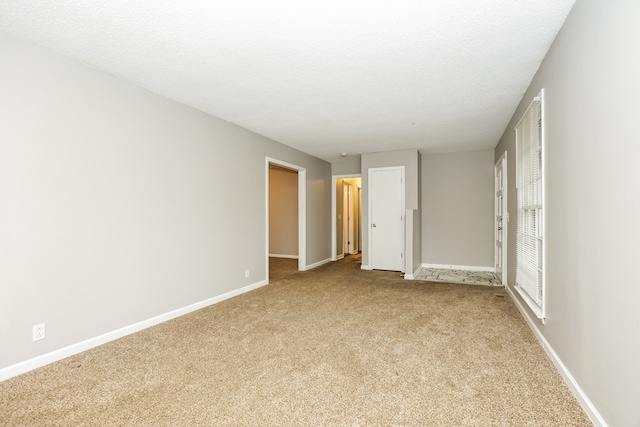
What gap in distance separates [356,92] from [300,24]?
4.32ft

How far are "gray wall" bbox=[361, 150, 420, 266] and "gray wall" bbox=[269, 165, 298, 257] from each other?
7.85 ft

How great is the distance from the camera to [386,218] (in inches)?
253

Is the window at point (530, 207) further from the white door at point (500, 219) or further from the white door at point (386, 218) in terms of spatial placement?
the white door at point (386, 218)

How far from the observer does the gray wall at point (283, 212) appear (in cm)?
846

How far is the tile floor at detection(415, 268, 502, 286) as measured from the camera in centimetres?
545

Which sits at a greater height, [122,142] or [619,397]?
[122,142]

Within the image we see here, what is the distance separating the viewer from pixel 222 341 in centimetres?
289

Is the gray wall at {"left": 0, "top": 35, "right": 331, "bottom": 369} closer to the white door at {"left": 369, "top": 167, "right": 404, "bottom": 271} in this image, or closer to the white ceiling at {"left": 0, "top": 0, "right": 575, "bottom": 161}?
the white ceiling at {"left": 0, "top": 0, "right": 575, "bottom": 161}

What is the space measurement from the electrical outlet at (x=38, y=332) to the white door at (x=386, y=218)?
5.19 meters

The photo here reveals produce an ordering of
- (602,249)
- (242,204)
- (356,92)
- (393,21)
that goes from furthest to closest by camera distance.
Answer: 1. (242,204)
2. (356,92)
3. (393,21)
4. (602,249)

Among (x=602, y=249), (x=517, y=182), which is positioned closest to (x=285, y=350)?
(x=602, y=249)

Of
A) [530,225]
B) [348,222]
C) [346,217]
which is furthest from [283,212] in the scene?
[530,225]

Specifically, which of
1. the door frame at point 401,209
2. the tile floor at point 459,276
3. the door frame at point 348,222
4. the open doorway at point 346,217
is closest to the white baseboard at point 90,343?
the door frame at point 401,209

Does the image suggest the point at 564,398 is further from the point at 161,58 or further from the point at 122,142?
the point at 122,142
